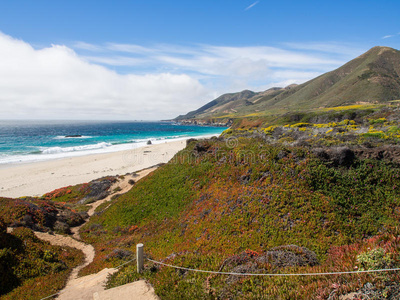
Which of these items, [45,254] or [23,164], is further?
[23,164]

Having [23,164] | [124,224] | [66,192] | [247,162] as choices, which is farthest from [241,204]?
[23,164]

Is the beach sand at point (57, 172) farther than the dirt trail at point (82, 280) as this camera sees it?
Yes

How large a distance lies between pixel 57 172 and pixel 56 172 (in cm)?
19

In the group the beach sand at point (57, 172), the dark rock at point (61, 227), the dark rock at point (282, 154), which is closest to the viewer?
the dark rock at point (282, 154)

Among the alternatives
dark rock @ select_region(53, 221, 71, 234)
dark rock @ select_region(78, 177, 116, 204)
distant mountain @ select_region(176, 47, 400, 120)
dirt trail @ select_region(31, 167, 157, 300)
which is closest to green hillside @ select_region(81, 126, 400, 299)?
dirt trail @ select_region(31, 167, 157, 300)

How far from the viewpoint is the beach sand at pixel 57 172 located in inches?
1200

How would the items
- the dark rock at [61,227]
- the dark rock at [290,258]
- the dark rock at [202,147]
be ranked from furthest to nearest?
the dark rock at [202,147]
the dark rock at [61,227]
the dark rock at [290,258]

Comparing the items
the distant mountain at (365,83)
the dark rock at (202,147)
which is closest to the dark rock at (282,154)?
the dark rock at (202,147)

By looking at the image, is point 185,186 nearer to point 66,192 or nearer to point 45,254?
point 45,254

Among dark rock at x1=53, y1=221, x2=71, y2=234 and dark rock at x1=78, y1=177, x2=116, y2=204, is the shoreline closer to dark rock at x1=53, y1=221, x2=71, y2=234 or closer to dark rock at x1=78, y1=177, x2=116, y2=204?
dark rock at x1=78, y1=177, x2=116, y2=204

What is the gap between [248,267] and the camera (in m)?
6.75

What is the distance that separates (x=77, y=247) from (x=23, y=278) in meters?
5.31

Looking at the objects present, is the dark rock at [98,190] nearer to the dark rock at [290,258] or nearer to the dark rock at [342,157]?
the dark rock at [290,258]

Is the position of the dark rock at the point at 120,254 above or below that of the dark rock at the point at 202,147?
below
